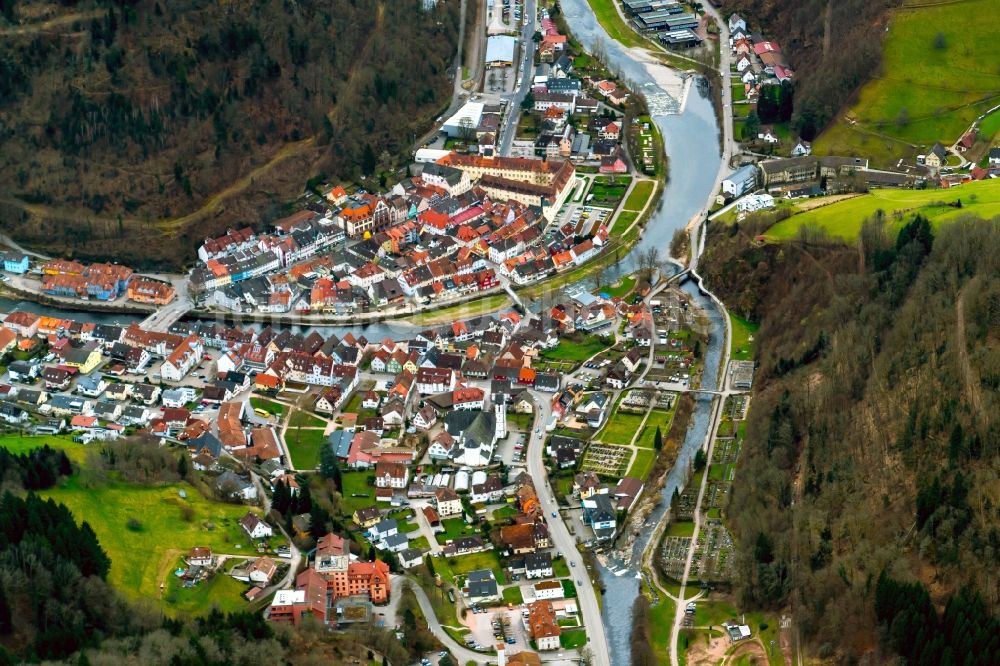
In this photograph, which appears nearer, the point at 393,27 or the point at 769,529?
the point at 769,529

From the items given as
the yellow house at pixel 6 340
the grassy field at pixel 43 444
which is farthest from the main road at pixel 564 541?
the yellow house at pixel 6 340

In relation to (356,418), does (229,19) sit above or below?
above

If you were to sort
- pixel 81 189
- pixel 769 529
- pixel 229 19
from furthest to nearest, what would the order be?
pixel 229 19 < pixel 81 189 < pixel 769 529

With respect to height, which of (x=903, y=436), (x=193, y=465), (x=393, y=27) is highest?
(x=393, y=27)

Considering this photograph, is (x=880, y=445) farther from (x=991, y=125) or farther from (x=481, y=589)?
(x=991, y=125)

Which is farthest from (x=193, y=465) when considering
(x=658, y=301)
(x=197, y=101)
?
(x=197, y=101)

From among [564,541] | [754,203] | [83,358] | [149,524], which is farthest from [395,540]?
[754,203]

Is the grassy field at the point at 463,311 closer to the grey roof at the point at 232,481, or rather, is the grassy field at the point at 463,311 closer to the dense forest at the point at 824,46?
the grey roof at the point at 232,481

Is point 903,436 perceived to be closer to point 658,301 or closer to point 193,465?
point 658,301
